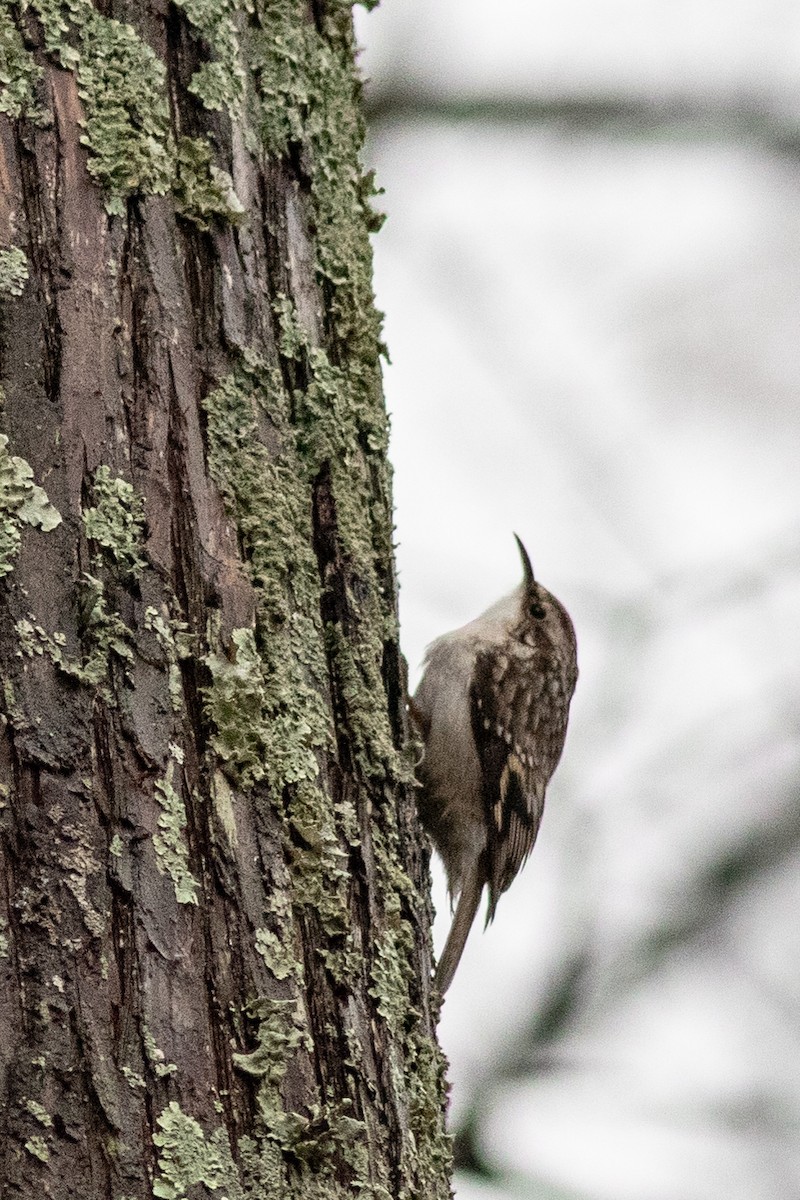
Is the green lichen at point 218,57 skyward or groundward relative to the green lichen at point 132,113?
skyward

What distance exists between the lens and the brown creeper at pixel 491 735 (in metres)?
3.09

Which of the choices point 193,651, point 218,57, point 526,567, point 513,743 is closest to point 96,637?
point 193,651

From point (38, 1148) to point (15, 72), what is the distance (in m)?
1.07

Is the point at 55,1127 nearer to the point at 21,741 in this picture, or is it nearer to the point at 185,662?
the point at 21,741

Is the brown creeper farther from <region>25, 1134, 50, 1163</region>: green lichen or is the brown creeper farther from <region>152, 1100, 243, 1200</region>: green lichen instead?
<region>25, 1134, 50, 1163</region>: green lichen

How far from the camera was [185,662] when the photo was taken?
1.47 m

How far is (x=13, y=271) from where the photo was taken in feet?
4.72

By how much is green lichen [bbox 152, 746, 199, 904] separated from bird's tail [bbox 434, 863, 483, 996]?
1780mm

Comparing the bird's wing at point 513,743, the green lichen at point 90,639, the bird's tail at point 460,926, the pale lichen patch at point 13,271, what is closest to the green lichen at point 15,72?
the pale lichen patch at point 13,271

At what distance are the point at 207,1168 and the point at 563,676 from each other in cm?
236

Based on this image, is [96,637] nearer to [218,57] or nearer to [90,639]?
[90,639]

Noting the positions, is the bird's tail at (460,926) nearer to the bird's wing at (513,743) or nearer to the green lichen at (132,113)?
the bird's wing at (513,743)

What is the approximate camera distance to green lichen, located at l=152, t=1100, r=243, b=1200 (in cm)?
129

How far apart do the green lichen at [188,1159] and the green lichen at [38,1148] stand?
10cm
